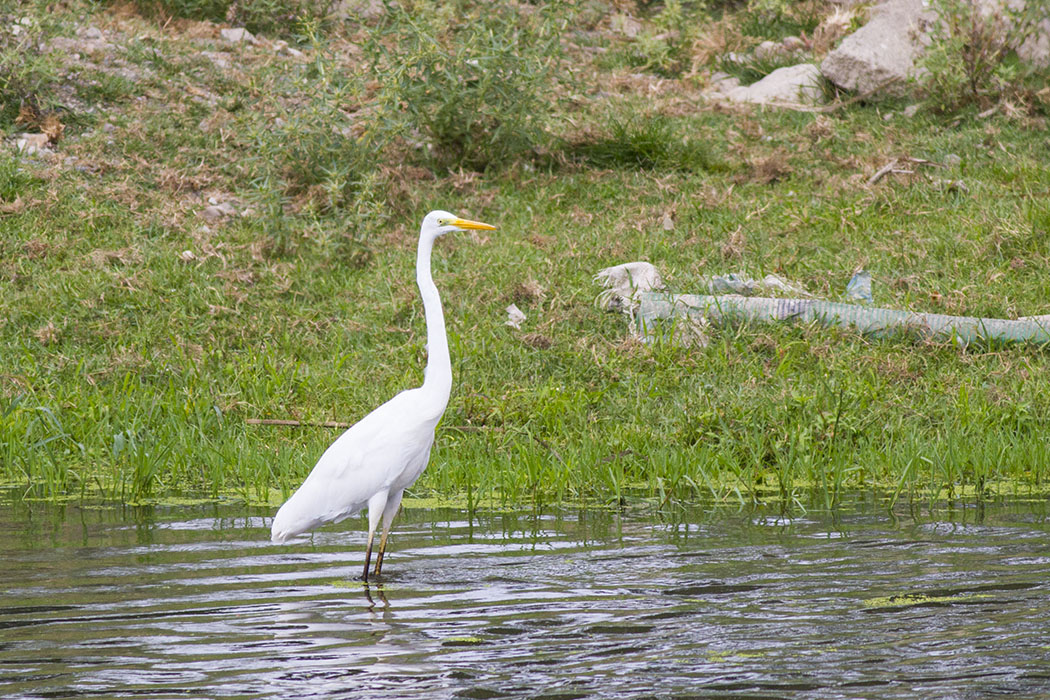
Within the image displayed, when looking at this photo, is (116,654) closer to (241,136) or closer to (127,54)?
(241,136)

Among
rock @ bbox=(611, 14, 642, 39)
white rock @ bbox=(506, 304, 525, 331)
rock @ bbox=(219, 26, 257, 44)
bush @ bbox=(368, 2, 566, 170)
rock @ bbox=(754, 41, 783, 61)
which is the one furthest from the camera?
rock @ bbox=(611, 14, 642, 39)

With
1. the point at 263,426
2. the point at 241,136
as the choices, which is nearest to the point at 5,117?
the point at 241,136

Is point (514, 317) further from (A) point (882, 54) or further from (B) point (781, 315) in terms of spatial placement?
(A) point (882, 54)

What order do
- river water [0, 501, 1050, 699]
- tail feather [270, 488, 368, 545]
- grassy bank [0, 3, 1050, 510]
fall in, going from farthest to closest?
grassy bank [0, 3, 1050, 510], tail feather [270, 488, 368, 545], river water [0, 501, 1050, 699]

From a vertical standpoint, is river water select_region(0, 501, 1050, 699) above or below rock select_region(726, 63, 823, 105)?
below

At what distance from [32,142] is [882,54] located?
886cm

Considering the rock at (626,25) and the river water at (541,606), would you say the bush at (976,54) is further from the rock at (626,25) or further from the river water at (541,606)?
the river water at (541,606)

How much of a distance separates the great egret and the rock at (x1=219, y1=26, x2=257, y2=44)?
10.5 meters

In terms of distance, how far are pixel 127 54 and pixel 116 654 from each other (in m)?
11.6

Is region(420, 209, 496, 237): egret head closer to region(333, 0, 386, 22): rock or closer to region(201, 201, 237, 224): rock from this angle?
region(201, 201, 237, 224): rock

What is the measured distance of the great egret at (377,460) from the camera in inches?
227

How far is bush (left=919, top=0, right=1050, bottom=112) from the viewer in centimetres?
1312

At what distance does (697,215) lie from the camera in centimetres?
1157

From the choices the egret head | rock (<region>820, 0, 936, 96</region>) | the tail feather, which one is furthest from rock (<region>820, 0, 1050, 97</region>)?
the tail feather
